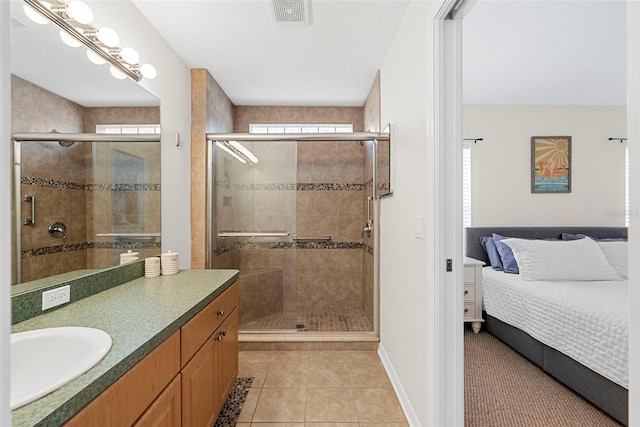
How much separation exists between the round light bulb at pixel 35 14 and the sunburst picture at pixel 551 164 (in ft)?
13.5

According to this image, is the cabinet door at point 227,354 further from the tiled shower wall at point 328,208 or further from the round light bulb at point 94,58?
the tiled shower wall at point 328,208

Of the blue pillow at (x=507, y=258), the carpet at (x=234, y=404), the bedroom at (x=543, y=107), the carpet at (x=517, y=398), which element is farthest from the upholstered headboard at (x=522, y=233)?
the carpet at (x=234, y=404)

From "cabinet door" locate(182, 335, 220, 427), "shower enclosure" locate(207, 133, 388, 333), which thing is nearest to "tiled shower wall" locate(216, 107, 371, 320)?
"shower enclosure" locate(207, 133, 388, 333)

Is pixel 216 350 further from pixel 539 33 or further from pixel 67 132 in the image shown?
pixel 539 33

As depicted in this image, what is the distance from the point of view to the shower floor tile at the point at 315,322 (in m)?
2.85

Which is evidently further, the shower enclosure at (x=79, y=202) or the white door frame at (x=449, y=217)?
the white door frame at (x=449, y=217)

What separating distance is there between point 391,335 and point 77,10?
8.52 ft

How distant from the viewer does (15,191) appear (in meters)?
1.14

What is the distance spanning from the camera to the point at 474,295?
9.70 feet

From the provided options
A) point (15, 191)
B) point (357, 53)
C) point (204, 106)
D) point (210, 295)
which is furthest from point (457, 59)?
point (204, 106)

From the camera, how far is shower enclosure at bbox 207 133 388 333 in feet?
9.23

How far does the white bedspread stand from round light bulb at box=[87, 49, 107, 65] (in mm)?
2984

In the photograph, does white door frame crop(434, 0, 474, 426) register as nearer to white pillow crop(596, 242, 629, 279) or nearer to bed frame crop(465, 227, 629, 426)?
bed frame crop(465, 227, 629, 426)

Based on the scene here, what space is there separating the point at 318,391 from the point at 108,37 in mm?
2424
